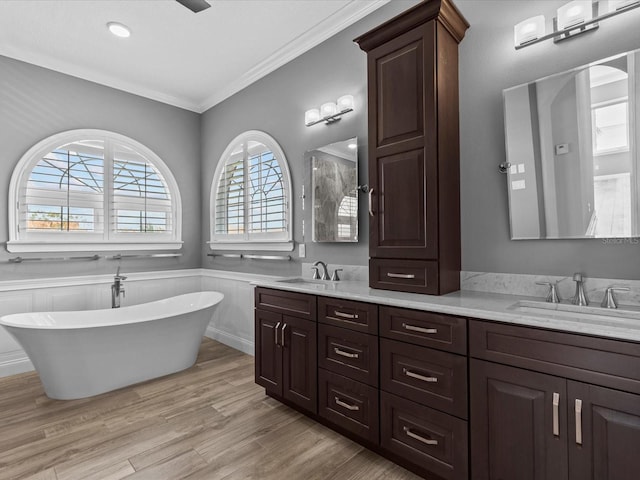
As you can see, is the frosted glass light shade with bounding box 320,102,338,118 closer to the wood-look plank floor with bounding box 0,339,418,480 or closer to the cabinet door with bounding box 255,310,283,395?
the cabinet door with bounding box 255,310,283,395

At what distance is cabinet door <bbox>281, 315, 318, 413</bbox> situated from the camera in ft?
7.39

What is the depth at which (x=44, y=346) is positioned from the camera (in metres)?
2.53

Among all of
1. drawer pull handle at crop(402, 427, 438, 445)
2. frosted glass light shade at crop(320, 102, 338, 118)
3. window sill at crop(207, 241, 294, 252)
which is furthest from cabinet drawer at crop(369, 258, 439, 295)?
frosted glass light shade at crop(320, 102, 338, 118)

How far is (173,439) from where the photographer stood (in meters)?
2.15

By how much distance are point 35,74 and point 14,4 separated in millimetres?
909

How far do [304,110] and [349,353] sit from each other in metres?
2.28

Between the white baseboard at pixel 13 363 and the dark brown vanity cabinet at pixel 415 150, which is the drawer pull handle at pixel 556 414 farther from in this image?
the white baseboard at pixel 13 363

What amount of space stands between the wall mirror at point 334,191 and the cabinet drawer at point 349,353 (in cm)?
87

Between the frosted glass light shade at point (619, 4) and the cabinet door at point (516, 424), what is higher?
the frosted glass light shade at point (619, 4)

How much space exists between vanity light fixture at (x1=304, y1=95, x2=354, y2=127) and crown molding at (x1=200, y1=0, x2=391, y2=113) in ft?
2.05

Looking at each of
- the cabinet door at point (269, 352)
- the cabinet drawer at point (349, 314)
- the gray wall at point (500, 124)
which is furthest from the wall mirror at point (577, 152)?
the cabinet door at point (269, 352)

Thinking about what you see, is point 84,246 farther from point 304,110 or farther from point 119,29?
point 304,110

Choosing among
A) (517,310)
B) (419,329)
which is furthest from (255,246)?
(517,310)

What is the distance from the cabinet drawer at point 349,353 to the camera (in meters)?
1.93
